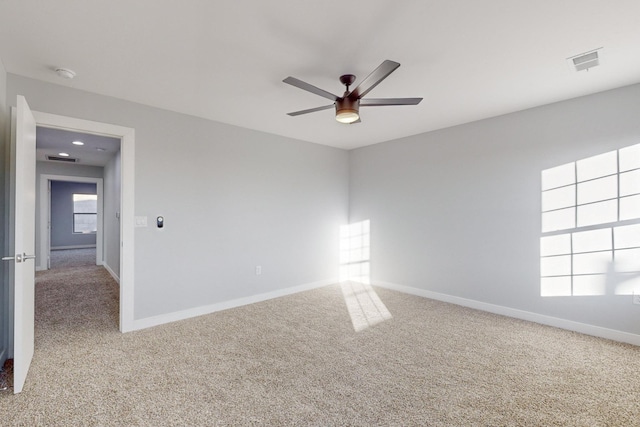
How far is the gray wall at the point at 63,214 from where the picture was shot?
9.76 m

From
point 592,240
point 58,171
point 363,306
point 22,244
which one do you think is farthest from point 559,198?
point 58,171

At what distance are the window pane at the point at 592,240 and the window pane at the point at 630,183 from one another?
410mm

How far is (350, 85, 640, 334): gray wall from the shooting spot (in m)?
3.19

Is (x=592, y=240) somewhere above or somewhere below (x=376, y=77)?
below

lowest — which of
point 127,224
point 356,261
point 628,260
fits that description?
point 356,261

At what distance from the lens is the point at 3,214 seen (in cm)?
262

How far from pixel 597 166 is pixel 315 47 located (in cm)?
319

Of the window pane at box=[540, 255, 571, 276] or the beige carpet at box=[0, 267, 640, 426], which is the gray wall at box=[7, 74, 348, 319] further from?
the window pane at box=[540, 255, 571, 276]

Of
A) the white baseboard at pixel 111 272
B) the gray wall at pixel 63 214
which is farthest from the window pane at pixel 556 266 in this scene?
the gray wall at pixel 63 214

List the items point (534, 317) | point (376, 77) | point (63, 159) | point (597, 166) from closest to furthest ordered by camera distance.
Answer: point (376, 77), point (597, 166), point (534, 317), point (63, 159)

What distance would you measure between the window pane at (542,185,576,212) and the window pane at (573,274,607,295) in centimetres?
80

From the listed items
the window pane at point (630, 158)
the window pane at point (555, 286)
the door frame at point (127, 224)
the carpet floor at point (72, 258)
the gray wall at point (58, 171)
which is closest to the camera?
the window pane at point (630, 158)

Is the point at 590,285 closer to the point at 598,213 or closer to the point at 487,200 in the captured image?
the point at 598,213

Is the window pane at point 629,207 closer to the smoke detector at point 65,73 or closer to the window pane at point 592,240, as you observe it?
the window pane at point 592,240
